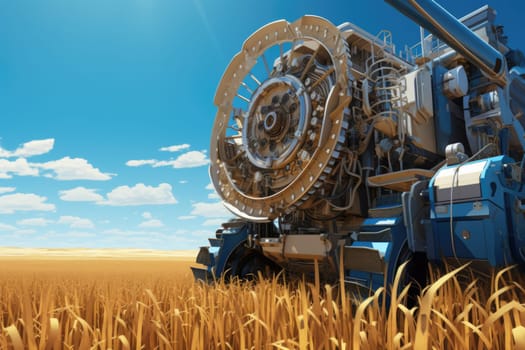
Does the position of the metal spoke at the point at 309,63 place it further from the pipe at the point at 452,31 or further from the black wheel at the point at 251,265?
the black wheel at the point at 251,265

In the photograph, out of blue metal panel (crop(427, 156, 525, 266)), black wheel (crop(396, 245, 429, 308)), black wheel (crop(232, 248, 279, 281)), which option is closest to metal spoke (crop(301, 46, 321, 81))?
black wheel (crop(232, 248, 279, 281))

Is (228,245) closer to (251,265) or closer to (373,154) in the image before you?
(251,265)

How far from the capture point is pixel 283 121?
648 centimetres

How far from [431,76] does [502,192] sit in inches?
102

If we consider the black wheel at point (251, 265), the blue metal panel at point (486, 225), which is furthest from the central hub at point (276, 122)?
the blue metal panel at point (486, 225)

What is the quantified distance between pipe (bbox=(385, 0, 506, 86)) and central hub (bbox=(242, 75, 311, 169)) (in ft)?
7.50

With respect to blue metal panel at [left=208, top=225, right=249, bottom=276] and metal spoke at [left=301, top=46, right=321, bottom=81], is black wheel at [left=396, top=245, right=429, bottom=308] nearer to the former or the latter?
blue metal panel at [left=208, top=225, right=249, bottom=276]

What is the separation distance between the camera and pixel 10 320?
3.04 metres

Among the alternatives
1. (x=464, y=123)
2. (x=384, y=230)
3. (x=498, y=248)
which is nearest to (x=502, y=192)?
(x=498, y=248)

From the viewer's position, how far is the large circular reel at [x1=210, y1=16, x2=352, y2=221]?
562 cm

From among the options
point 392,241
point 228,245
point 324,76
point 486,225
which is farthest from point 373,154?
point 228,245

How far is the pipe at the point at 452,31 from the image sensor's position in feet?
12.4

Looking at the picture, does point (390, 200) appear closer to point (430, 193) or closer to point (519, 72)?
point (430, 193)

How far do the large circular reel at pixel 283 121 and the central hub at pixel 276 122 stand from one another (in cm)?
2
